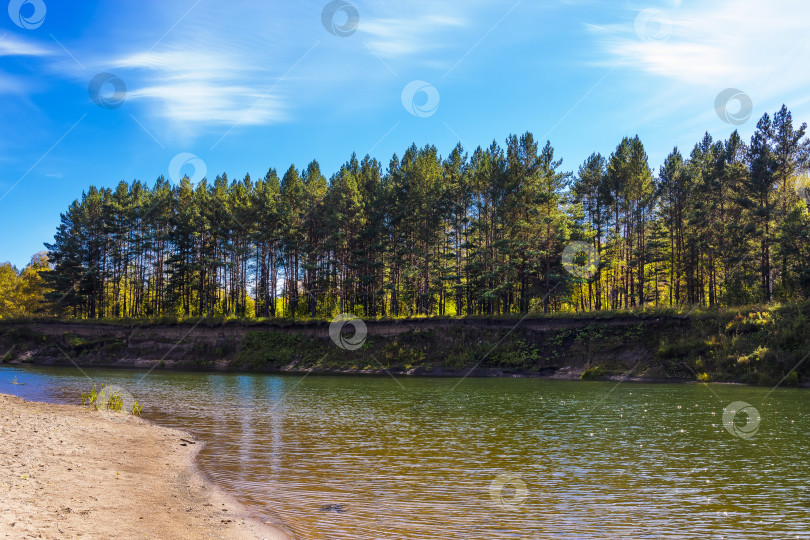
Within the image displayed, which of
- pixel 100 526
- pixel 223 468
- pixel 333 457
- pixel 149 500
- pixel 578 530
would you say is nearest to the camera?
pixel 100 526

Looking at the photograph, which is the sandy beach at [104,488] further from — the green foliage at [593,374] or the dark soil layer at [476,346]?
the dark soil layer at [476,346]

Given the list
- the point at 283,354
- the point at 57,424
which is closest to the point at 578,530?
the point at 57,424

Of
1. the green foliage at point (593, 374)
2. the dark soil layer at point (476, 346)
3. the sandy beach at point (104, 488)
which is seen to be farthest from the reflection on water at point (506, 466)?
the green foliage at point (593, 374)

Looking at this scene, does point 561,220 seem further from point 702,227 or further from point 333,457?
point 333,457

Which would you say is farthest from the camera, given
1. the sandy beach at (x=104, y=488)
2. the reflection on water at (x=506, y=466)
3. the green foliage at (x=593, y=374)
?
the green foliage at (x=593, y=374)

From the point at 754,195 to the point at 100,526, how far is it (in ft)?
195

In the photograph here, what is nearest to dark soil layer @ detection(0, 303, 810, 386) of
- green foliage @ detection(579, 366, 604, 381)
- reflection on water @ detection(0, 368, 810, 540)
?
green foliage @ detection(579, 366, 604, 381)

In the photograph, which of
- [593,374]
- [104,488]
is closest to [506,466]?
[104,488]

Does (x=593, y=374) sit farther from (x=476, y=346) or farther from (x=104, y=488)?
(x=104, y=488)

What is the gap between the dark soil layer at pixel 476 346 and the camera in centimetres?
4241

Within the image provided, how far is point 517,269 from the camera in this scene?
63688 mm

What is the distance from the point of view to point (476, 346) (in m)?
56.2

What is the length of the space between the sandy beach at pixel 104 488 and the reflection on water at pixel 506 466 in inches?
39.2

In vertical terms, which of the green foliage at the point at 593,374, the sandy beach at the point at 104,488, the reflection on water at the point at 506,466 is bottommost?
the green foliage at the point at 593,374
